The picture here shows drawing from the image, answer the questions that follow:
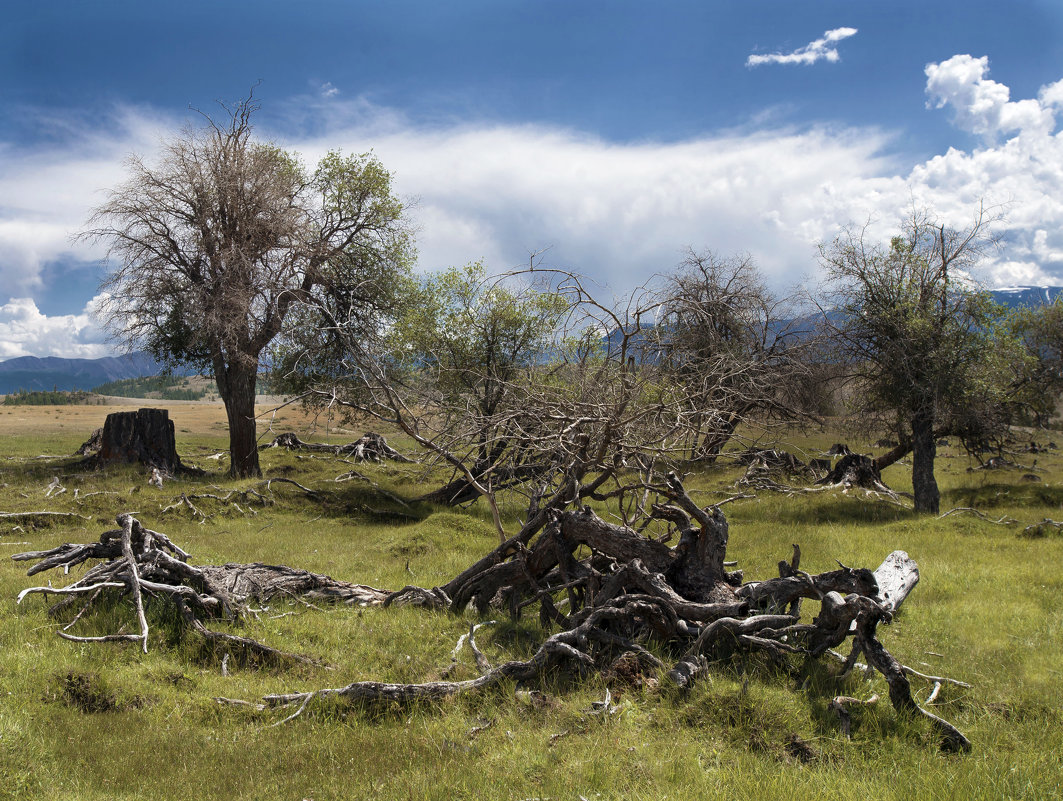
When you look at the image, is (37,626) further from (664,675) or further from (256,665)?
(664,675)

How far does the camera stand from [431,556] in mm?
12914

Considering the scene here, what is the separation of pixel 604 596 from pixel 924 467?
51.3 ft

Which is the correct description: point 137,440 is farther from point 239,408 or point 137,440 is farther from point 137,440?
point 239,408

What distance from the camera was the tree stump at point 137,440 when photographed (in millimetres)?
21734

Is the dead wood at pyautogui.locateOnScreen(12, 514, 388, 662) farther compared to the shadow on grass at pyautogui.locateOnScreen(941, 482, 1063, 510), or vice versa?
the shadow on grass at pyautogui.locateOnScreen(941, 482, 1063, 510)

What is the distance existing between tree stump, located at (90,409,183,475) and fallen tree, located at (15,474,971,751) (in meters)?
14.5

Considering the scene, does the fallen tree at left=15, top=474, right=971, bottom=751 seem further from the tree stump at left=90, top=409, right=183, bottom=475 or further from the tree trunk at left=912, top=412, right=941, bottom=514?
the tree stump at left=90, top=409, right=183, bottom=475

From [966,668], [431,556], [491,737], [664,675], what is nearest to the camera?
[491,737]

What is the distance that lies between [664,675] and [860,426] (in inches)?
664

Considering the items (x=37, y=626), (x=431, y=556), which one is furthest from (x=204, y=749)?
(x=431, y=556)

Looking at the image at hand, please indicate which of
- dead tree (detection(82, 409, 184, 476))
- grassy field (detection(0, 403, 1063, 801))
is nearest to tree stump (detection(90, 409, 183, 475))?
dead tree (detection(82, 409, 184, 476))

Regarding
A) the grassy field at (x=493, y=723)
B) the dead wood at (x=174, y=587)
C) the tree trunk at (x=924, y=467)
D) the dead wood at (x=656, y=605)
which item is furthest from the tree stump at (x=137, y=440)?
the tree trunk at (x=924, y=467)

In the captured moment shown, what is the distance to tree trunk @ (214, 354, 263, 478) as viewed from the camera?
23.0 metres

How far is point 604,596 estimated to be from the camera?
6820mm
